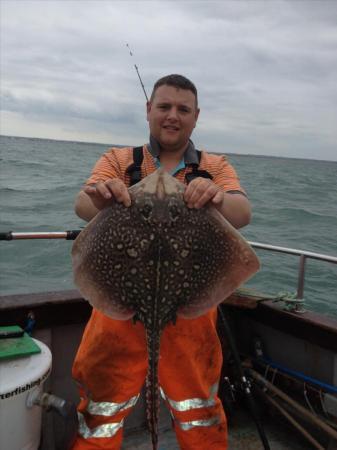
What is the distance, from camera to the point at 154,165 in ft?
9.85

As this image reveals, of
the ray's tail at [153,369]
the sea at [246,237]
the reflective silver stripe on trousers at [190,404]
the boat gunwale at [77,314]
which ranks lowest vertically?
the sea at [246,237]

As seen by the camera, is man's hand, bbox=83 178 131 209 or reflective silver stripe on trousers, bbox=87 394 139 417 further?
reflective silver stripe on trousers, bbox=87 394 139 417

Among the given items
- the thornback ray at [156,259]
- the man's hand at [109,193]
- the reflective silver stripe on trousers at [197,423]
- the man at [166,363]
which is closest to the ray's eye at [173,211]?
the thornback ray at [156,259]

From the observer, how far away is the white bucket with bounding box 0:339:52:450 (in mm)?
2547

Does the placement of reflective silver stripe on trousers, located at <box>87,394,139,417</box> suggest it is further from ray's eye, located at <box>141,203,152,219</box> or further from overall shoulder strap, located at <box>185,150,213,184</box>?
overall shoulder strap, located at <box>185,150,213,184</box>

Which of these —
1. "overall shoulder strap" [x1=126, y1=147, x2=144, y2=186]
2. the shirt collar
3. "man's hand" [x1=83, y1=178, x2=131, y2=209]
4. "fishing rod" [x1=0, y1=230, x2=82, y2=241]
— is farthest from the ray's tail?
"fishing rod" [x1=0, y1=230, x2=82, y2=241]

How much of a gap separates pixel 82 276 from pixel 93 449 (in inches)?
50.6

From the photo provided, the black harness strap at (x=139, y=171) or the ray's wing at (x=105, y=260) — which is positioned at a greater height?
the black harness strap at (x=139, y=171)

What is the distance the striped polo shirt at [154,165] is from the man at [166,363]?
14 mm

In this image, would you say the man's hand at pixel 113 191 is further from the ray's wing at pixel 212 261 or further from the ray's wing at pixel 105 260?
the ray's wing at pixel 212 261

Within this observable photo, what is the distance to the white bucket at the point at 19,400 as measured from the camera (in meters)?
2.55

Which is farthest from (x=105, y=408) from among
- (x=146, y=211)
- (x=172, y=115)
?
(x=172, y=115)

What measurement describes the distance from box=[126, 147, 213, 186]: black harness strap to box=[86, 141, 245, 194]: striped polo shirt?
0.09ft

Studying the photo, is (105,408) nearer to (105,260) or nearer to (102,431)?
(102,431)
